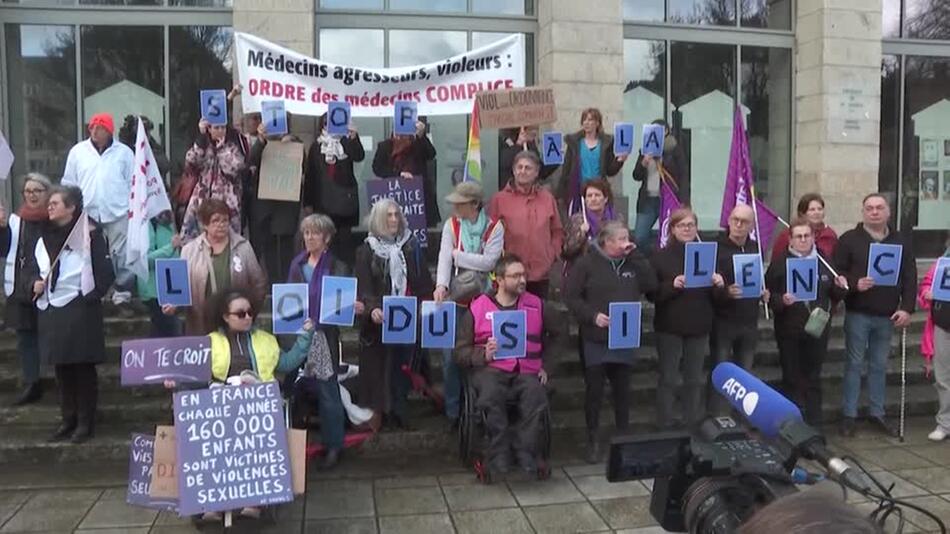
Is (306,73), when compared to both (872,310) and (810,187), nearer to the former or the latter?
(872,310)

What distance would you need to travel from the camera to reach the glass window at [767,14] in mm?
11445

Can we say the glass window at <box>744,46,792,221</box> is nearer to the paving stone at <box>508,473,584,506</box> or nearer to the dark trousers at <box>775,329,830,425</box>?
the dark trousers at <box>775,329,830,425</box>

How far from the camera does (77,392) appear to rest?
6.29 meters

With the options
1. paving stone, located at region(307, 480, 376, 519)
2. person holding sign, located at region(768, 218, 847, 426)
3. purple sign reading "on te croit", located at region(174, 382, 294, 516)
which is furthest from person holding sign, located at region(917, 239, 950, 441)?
purple sign reading "on te croit", located at region(174, 382, 294, 516)

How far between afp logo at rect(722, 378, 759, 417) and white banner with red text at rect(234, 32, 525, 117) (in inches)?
264

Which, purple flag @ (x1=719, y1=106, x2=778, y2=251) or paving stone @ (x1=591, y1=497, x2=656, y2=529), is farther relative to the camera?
purple flag @ (x1=719, y1=106, x2=778, y2=251)

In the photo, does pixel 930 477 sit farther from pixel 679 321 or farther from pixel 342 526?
pixel 342 526

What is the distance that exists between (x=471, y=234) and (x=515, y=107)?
1.61 meters

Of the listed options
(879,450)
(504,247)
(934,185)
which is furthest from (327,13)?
(934,185)

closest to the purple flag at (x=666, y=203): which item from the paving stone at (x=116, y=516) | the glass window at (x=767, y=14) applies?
the glass window at (x=767, y=14)

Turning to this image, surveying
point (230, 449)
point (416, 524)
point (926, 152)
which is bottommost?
point (416, 524)

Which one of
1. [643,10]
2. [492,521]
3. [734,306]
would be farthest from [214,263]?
[643,10]

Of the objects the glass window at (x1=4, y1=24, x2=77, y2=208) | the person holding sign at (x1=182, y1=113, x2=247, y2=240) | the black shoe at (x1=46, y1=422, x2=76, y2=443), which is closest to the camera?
the black shoe at (x1=46, y1=422, x2=76, y2=443)

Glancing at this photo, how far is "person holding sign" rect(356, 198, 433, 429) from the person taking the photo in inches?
248
